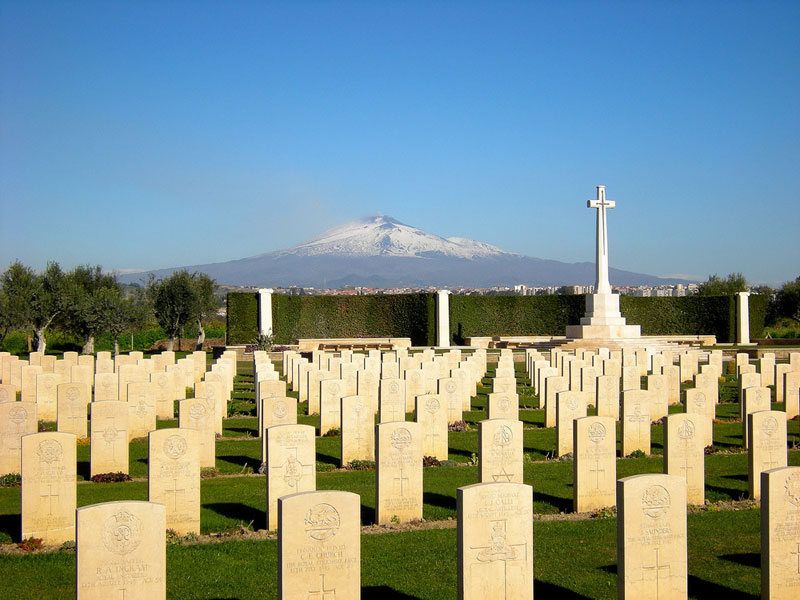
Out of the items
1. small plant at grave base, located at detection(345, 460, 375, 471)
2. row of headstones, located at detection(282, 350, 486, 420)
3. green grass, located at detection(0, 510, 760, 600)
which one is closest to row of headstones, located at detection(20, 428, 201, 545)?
green grass, located at detection(0, 510, 760, 600)

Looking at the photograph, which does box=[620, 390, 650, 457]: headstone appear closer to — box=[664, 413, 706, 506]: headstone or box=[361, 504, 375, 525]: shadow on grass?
box=[664, 413, 706, 506]: headstone

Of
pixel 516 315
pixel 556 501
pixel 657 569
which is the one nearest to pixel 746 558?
pixel 657 569

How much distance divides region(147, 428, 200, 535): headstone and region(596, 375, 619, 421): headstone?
8.14 metres

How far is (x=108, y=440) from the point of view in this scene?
10148 millimetres

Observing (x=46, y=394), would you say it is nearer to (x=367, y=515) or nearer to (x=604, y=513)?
(x=367, y=515)

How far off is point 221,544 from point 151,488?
909mm

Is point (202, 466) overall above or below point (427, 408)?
below

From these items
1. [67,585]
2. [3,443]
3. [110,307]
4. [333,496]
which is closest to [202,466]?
[3,443]

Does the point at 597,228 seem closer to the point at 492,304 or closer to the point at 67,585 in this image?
the point at 492,304

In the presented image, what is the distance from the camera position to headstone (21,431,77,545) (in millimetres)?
7730

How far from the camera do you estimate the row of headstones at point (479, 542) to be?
5238mm

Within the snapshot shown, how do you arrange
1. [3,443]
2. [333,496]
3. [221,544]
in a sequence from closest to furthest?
1. [333,496]
2. [221,544]
3. [3,443]

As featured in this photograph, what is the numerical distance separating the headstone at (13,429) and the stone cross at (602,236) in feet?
80.5

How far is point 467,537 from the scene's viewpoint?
553 cm
